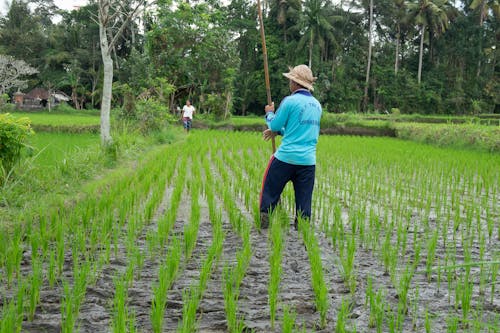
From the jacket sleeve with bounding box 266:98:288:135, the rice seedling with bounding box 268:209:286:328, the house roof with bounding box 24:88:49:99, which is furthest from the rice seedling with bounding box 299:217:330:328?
the house roof with bounding box 24:88:49:99

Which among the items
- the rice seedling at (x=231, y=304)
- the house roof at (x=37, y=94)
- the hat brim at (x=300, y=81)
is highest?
the house roof at (x=37, y=94)

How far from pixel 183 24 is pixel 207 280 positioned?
18725 millimetres

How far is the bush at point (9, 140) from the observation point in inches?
174

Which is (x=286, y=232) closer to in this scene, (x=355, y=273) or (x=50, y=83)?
(x=355, y=273)

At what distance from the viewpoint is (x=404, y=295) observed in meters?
2.32

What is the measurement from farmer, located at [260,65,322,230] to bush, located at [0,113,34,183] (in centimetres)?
236

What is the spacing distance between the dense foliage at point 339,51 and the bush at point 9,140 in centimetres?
2317

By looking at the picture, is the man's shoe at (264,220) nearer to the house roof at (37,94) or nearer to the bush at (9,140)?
the bush at (9,140)

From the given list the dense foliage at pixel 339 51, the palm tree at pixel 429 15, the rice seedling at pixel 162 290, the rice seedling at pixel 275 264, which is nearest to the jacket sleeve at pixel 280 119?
the rice seedling at pixel 275 264

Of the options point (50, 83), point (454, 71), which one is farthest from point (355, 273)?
point (454, 71)

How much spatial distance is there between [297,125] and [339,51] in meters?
31.0

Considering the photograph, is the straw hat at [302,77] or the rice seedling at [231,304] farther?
the straw hat at [302,77]

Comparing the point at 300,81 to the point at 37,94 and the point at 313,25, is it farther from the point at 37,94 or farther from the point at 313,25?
the point at 37,94

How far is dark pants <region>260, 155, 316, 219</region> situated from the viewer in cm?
387
